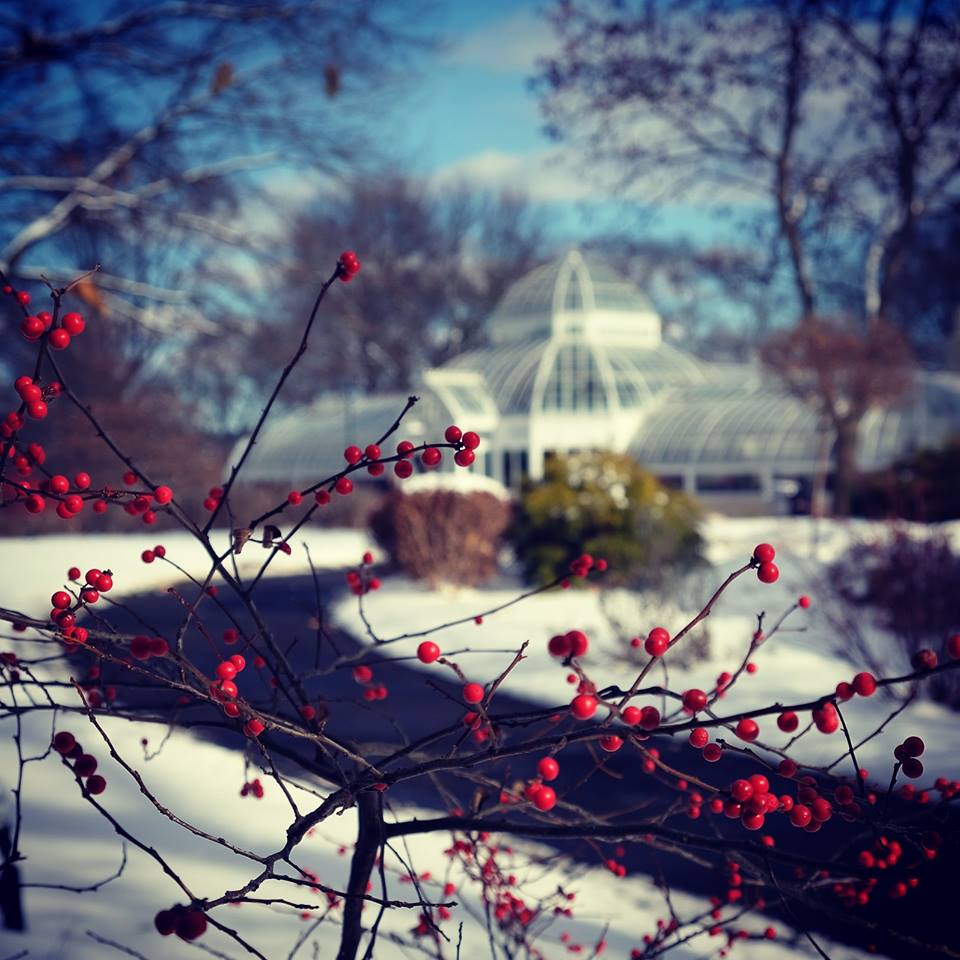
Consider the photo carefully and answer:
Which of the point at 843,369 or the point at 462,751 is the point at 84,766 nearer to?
the point at 462,751

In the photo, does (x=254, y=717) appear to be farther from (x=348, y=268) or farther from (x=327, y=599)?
(x=327, y=599)

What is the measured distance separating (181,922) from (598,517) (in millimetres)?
10367

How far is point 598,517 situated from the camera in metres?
11.6

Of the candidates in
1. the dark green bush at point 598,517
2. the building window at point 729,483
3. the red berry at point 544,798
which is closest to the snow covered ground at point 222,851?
the red berry at point 544,798

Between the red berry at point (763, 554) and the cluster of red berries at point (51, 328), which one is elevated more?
the cluster of red berries at point (51, 328)

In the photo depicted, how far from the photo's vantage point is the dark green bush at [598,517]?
11.2 metres

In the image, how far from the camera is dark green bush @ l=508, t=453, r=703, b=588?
1123cm

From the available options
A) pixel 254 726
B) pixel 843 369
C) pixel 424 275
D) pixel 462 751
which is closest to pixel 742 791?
pixel 254 726

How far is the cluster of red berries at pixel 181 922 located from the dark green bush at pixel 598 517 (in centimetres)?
956

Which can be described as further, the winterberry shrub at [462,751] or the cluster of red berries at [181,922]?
the winterberry shrub at [462,751]

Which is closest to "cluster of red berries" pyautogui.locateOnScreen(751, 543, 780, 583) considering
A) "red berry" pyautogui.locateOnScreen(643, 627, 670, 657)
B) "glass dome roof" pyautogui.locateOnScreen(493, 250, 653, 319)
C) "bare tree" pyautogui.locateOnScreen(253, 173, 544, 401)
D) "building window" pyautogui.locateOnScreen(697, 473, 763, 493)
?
"red berry" pyautogui.locateOnScreen(643, 627, 670, 657)

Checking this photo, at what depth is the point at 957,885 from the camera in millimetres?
3789

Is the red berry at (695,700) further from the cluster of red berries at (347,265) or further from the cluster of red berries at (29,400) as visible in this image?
the cluster of red berries at (29,400)

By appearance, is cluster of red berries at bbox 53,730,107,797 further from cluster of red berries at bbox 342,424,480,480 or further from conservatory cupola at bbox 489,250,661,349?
conservatory cupola at bbox 489,250,661,349
